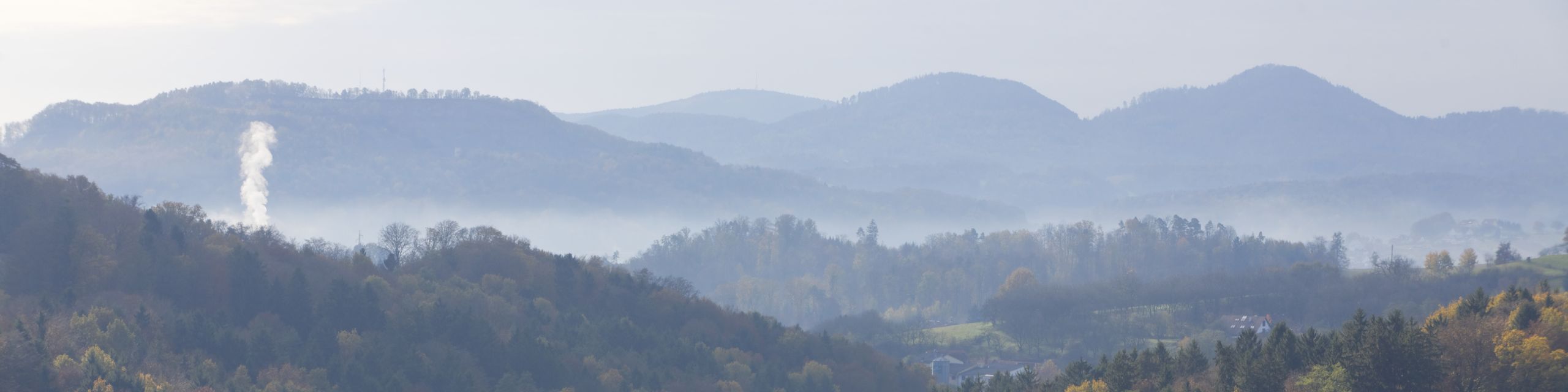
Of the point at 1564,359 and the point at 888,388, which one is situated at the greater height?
the point at 1564,359

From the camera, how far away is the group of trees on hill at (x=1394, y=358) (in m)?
53.4

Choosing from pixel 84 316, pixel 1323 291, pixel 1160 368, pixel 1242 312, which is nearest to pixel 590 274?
pixel 84 316

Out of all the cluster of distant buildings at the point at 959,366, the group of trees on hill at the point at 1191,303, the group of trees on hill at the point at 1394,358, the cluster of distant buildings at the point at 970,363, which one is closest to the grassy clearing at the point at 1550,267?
the group of trees on hill at the point at 1191,303

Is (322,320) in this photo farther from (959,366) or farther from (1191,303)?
(1191,303)

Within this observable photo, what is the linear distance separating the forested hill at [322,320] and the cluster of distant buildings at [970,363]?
77.5 feet

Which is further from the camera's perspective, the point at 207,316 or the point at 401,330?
the point at 401,330

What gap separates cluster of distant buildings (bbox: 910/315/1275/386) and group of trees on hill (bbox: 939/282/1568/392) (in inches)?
2365

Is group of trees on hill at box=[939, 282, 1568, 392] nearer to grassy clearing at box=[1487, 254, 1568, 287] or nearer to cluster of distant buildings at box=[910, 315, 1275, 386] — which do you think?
cluster of distant buildings at box=[910, 315, 1275, 386]

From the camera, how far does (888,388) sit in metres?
104

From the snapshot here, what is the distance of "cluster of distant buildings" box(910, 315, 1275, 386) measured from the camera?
133 meters

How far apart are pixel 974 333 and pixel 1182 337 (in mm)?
21071

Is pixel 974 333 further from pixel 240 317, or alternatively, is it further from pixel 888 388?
pixel 240 317

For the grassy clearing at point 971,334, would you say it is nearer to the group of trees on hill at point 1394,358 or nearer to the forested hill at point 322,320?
the forested hill at point 322,320

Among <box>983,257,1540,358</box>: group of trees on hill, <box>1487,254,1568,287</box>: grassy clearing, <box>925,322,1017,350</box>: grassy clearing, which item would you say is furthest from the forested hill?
<box>1487,254,1568,287</box>: grassy clearing
